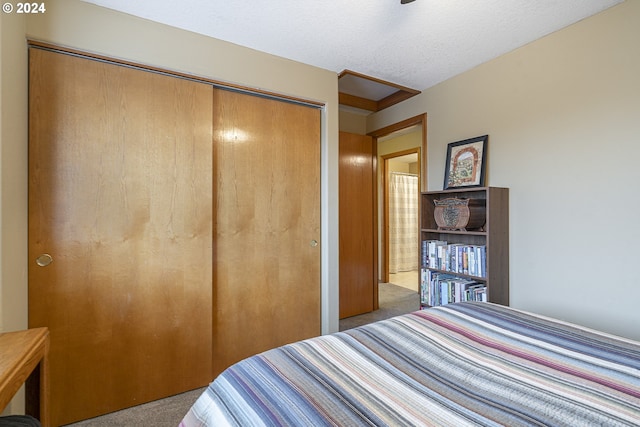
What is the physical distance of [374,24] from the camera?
1943mm

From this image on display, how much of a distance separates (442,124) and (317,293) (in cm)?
200

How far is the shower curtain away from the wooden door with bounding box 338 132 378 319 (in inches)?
78.8

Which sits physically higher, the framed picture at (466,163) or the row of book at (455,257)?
the framed picture at (466,163)

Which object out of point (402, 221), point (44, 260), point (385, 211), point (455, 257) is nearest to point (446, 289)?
point (455, 257)

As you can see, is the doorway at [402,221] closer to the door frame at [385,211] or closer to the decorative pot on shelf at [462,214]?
the door frame at [385,211]

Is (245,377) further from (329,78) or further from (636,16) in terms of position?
(636,16)

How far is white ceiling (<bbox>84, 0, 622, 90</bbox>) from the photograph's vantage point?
5.80ft

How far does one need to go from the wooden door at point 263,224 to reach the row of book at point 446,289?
982 millimetres

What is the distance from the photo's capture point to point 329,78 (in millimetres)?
2637

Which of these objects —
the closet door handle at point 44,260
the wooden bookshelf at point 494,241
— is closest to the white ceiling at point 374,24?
the wooden bookshelf at point 494,241

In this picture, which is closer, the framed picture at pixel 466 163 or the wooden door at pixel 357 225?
the framed picture at pixel 466 163

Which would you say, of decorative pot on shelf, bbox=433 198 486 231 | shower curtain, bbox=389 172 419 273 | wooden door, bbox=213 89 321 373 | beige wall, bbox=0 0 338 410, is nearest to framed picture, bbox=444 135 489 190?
decorative pot on shelf, bbox=433 198 486 231

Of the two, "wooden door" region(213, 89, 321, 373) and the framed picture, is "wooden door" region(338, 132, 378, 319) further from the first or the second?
the framed picture

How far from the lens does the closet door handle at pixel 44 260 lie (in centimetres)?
166
